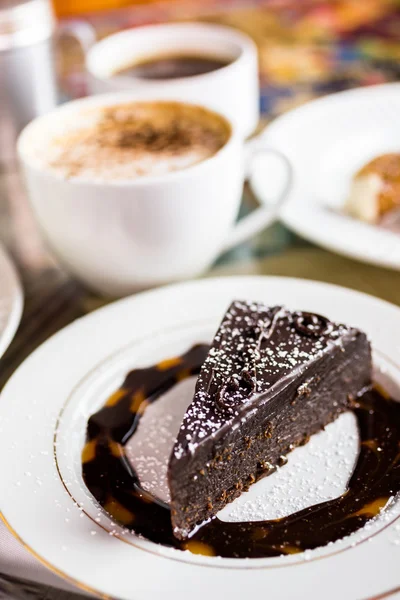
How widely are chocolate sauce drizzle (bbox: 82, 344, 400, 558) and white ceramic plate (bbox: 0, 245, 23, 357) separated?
20 cm

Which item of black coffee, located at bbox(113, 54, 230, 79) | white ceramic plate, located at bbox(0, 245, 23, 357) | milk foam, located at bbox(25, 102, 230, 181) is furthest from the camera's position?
black coffee, located at bbox(113, 54, 230, 79)

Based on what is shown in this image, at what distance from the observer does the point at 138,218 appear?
129cm

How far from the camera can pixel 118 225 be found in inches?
51.1

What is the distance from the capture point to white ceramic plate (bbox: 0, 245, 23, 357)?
118cm

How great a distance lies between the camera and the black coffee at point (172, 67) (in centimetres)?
192

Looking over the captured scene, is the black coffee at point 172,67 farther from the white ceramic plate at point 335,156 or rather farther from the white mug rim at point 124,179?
the white mug rim at point 124,179

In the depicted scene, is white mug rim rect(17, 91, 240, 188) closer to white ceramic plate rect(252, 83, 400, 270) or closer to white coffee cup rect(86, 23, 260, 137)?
white coffee cup rect(86, 23, 260, 137)

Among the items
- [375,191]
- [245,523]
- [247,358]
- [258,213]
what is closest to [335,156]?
[375,191]

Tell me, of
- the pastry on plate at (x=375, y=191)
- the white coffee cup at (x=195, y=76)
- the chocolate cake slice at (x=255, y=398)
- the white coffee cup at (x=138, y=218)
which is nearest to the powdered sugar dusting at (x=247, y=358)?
the chocolate cake slice at (x=255, y=398)

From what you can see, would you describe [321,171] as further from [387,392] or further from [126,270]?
[387,392]

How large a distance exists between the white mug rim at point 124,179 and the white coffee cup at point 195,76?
5 cm

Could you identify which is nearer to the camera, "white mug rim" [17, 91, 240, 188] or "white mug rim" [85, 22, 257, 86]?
"white mug rim" [17, 91, 240, 188]

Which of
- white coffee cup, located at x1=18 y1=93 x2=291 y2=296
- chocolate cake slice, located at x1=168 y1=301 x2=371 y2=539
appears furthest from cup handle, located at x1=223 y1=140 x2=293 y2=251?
chocolate cake slice, located at x1=168 y1=301 x2=371 y2=539

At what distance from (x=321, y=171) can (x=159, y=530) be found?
1035 millimetres
